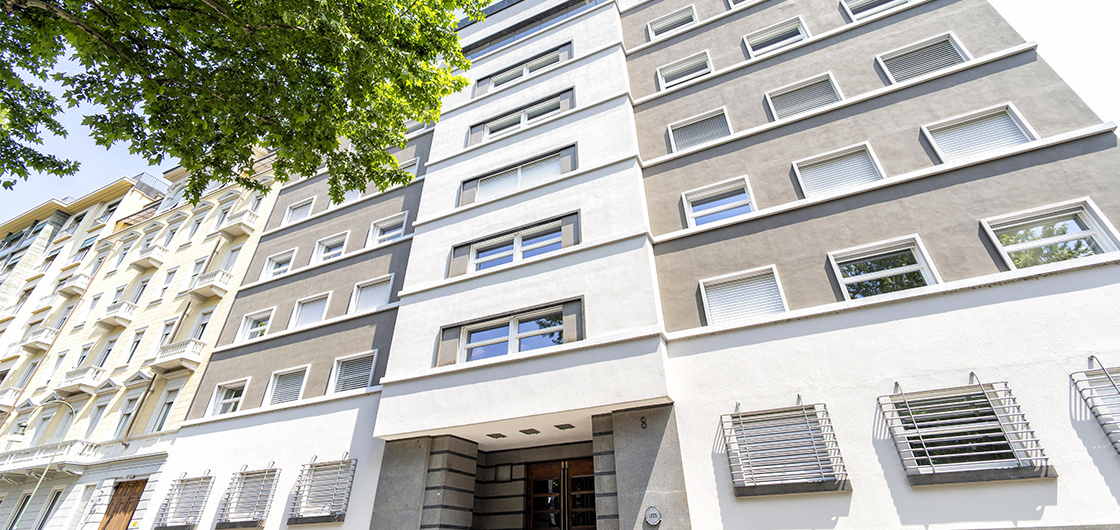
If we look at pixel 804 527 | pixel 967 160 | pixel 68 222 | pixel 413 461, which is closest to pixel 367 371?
pixel 413 461

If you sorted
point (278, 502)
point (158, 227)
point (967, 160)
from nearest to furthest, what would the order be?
point (967, 160), point (278, 502), point (158, 227)

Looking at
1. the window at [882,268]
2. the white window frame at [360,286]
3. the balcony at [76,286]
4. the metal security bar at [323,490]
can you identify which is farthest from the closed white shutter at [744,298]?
the balcony at [76,286]

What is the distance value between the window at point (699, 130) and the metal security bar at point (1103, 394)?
812 centimetres

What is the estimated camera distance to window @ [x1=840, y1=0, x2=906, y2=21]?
1284 cm

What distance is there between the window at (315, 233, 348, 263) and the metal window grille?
7598 mm

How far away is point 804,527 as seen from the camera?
25.0 feet

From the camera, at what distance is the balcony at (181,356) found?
18.1 metres

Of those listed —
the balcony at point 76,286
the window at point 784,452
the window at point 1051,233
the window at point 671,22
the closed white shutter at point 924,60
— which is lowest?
the window at point 784,452

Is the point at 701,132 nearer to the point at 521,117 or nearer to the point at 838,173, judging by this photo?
the point at 838,173

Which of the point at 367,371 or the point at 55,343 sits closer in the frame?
the point at 367,371

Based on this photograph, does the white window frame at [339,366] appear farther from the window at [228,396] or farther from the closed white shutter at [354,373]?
the window at [228,396]

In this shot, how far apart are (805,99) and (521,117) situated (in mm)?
8634

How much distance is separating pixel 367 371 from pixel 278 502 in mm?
3842

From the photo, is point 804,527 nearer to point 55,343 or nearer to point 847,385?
point 847,385
